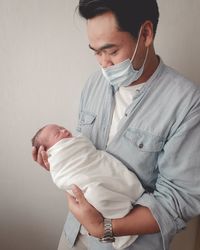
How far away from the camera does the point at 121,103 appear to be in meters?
1.17

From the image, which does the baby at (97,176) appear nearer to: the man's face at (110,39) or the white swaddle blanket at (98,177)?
the white swaddle blanket at (98,177)

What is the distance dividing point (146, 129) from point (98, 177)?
249 mm

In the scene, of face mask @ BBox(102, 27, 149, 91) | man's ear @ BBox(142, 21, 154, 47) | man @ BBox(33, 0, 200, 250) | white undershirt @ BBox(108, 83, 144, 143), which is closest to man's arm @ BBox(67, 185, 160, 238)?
man @ BBox(33, 0, 200, 250)

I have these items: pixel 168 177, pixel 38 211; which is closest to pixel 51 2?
pixel 168 177

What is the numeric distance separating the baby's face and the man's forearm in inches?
14.8

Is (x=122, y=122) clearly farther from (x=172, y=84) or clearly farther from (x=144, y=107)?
(x=172, y=84)

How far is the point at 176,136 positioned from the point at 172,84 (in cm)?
20

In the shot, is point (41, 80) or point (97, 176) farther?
point (41, 80)

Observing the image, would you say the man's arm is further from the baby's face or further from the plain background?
the plain background

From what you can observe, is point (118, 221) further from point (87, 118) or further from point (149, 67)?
point (149, 67)

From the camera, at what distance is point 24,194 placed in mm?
1690

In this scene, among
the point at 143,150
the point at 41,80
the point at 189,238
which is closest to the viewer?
the point at 143,150

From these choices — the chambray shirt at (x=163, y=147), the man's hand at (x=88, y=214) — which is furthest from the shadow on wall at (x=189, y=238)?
the man's hand at (x=88, y=214)

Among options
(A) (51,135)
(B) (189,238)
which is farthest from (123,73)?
(B) (189,238)
